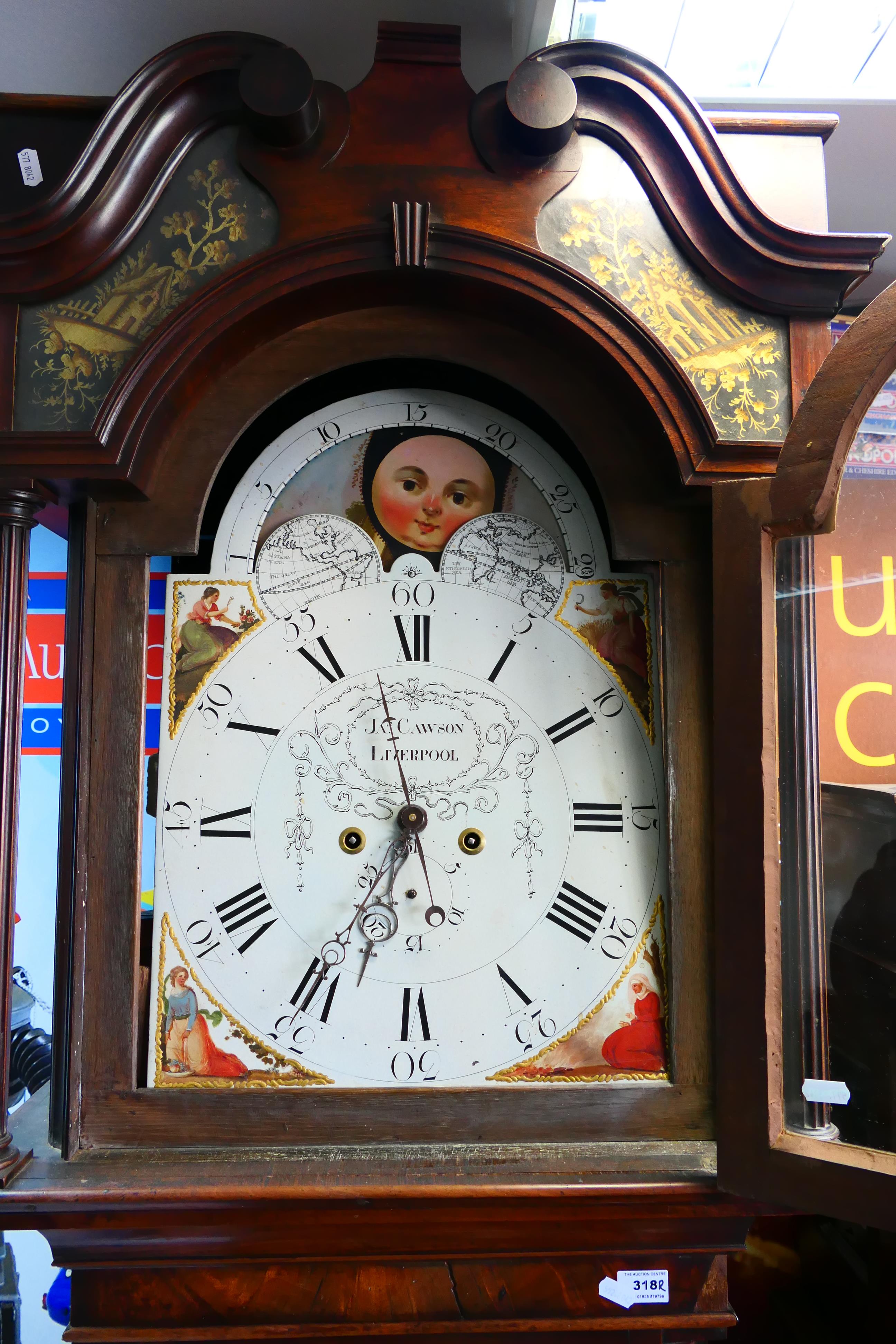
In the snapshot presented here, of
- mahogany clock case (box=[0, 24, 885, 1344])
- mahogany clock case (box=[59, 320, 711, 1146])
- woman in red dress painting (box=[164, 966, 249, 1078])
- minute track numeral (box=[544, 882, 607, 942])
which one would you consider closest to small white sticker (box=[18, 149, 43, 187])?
mahogany clock case (box=[0, 24, 885, 1344])

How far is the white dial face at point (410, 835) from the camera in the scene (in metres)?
1.23

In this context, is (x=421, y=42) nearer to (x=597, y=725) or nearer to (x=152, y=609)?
(x=152, y=609)

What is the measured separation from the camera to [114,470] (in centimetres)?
117

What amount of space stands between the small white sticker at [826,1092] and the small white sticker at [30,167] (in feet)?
5.25

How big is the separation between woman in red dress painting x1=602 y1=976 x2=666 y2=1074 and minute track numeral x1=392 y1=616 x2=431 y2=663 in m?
0.56

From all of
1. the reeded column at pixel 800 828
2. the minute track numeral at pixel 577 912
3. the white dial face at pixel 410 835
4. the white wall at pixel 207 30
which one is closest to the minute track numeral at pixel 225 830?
the white dial face at pixel 410 835

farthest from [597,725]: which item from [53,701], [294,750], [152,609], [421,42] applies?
[53,701]

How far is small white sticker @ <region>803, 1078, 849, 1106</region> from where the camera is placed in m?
1.08

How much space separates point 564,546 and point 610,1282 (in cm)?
102

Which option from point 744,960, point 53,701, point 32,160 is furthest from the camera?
point 53,701

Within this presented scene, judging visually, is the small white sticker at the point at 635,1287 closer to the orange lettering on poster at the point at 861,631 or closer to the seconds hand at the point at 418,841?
the seconds hand at the point at 418,841

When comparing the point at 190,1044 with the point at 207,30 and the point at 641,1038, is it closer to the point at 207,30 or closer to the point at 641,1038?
the point at 641,1038

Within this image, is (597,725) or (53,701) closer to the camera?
(597,725)

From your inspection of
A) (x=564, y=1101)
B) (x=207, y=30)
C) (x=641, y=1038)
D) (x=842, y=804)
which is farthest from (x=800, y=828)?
(x=207, y=30)
